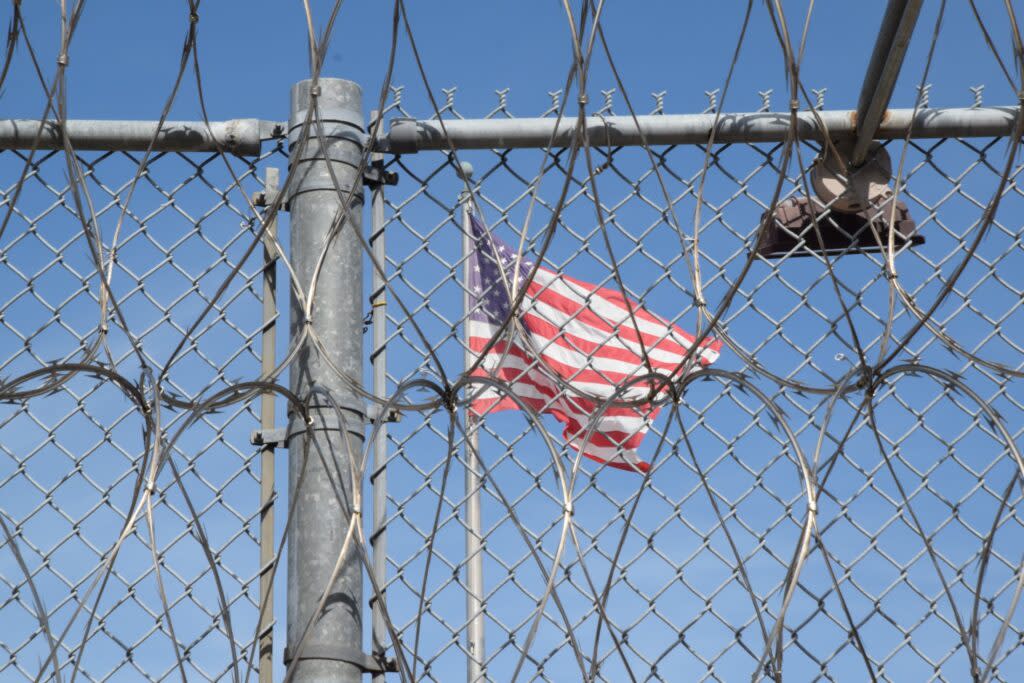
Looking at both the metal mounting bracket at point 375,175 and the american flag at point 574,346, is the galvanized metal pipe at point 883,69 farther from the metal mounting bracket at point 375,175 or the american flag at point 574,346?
the metal mounting bracket at point 375,175

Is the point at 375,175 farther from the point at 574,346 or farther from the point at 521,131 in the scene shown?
the point at 574,346

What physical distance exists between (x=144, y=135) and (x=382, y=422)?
0.88 metres

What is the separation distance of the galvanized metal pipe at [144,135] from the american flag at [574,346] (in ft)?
1.86

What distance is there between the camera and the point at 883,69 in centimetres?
320

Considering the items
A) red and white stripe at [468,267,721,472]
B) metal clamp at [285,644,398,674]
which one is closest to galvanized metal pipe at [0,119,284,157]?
red and white stripe at [468,267,721,472]

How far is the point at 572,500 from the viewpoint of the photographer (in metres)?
2.96

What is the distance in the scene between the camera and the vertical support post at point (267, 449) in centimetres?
295

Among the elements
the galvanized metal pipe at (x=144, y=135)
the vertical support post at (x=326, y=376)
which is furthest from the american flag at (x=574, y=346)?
the galvanized metal pipe at (x=144, y=135)

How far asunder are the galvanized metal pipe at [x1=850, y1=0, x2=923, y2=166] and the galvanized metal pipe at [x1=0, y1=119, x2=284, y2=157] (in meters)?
1.29

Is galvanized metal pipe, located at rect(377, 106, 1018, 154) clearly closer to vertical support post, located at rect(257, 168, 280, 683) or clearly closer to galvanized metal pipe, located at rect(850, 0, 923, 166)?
galvanized metal pipe, located at rect(850, 0, 923, 166)

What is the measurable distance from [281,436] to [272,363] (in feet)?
0.61

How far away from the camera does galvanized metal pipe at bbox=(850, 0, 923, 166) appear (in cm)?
309

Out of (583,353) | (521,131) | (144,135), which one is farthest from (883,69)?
(144,135)

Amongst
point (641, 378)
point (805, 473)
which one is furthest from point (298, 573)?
point (805, 473)
